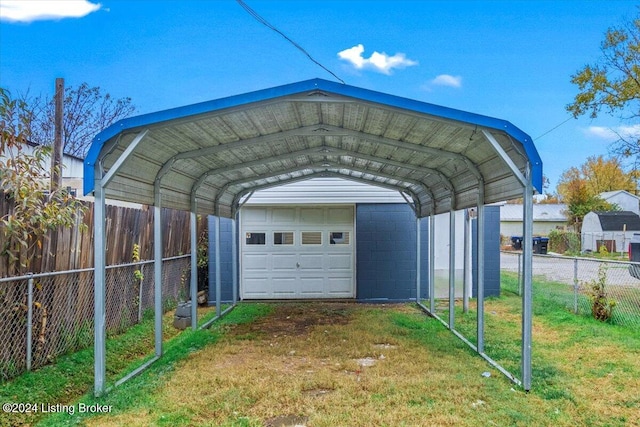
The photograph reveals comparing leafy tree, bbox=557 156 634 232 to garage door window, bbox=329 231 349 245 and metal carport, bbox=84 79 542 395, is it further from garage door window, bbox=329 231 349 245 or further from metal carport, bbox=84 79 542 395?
metal carport, bbox=84 79 542 395

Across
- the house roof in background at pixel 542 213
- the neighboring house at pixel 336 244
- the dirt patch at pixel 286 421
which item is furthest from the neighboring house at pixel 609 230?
the dirt patch at pixel 286 421

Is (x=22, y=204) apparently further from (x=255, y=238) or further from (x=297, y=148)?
(x=255, y=238)

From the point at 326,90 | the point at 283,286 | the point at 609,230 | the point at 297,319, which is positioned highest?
the point at 326,90

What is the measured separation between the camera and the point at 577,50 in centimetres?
2003

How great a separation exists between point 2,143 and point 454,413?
5.11 meters

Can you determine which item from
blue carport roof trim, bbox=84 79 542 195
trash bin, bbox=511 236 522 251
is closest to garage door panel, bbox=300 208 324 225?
blue carport roof trim, bbox=84 79 542 195

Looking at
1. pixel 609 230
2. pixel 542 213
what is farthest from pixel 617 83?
pixel 542 213

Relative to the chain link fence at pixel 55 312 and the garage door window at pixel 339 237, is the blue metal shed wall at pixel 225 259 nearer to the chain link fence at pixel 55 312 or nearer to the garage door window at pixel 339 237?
the garage door window at pixel 339 237

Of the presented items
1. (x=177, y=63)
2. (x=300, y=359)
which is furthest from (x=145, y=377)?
(x=177, y=63)

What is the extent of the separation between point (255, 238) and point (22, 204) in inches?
Answer: 267

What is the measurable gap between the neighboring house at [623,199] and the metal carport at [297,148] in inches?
1670

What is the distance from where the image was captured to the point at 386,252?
37.0 ft

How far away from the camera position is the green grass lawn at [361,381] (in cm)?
423

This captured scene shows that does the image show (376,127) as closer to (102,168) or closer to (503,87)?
(102,168)
